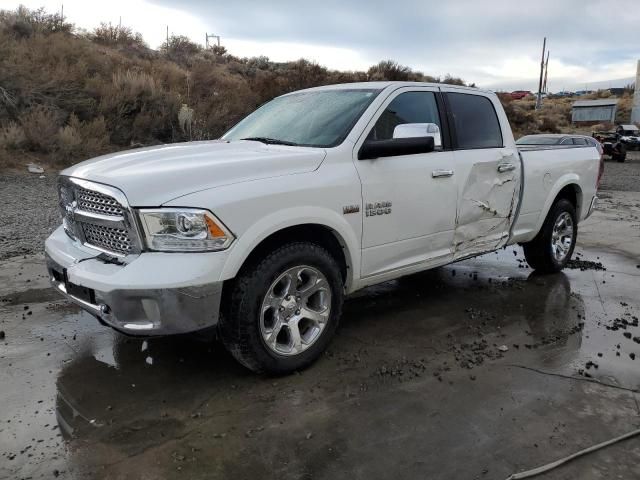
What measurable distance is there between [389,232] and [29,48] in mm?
17400

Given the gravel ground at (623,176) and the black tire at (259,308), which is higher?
the black tire at (259,308)

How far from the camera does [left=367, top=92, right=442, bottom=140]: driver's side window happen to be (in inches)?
167

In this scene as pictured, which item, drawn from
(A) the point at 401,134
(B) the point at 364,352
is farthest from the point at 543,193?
(B) the point at 364,352

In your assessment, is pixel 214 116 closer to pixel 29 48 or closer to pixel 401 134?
pixel 29 48

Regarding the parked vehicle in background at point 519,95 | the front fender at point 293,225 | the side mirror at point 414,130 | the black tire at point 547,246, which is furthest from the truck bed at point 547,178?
the parked vehicle in background at point 519,95

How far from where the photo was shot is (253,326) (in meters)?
3.40

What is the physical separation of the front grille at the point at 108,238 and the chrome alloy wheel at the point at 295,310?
92cm

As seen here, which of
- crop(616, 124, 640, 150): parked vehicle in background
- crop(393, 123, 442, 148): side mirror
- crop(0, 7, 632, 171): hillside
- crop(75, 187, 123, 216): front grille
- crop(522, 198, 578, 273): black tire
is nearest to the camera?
crop(75, 187, 123, 216): front grille

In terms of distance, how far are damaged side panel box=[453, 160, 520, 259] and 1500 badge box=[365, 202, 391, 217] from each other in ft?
A: 2.99

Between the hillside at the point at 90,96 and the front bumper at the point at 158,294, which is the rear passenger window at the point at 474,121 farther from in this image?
the hillside at the point at 90,96

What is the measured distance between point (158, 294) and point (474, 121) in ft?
11.1

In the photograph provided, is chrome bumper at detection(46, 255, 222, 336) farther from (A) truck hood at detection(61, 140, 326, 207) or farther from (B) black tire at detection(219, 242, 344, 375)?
(A) truck hood at detection(61, 140, 326, 207)

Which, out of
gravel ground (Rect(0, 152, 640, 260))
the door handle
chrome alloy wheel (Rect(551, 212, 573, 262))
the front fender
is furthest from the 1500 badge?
gravel ground (Rect(0, 152, 640, 260))

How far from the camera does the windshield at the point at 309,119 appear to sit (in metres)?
4.18
